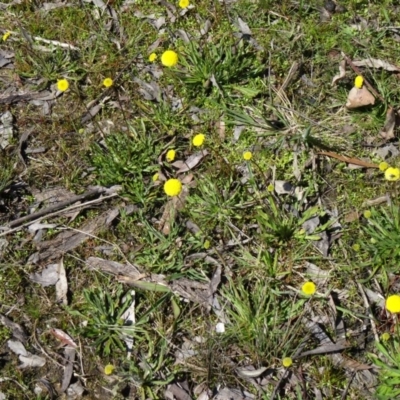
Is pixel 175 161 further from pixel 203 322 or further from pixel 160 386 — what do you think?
pixel 160 386

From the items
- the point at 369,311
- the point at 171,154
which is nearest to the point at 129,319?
the point at 171,154

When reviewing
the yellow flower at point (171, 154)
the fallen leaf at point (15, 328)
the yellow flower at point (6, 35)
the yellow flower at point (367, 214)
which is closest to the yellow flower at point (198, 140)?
the yellow flower at point (171, 154)

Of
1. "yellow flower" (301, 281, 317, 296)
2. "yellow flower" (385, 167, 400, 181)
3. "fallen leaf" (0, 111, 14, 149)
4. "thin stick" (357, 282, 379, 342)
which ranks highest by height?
"yellow flower" (385, 167, 400, 181)

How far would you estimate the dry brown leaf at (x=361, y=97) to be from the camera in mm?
3904

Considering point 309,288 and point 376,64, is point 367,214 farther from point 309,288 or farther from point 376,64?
point 376,64

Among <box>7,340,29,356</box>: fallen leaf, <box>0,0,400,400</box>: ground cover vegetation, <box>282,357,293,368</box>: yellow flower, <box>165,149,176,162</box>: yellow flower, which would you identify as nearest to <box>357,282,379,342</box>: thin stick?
<box>0,0,400,400</box>: ground cover vegetation

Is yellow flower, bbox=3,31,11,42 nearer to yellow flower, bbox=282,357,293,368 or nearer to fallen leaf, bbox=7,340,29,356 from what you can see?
fallen leaf, bbox=7,340,29,356

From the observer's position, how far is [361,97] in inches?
154

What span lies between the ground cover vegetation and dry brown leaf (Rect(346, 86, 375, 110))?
15 millimetres

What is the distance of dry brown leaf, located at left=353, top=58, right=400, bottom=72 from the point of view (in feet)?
13.5

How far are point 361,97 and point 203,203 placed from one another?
127 centimetres

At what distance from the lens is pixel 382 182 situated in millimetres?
3787

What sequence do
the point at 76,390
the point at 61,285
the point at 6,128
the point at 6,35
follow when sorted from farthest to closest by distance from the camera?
the point at 6,35, the point at 6,128, the point at 61,285, the point at 76,390

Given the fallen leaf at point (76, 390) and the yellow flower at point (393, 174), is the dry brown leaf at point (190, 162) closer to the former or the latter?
the yellow flower at point (393, 174)
